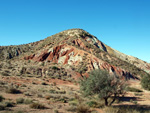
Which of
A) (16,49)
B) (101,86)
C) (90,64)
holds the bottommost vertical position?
(101,86)

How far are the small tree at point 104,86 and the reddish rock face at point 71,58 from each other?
31626 mm

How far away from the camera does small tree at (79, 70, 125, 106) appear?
13.6m

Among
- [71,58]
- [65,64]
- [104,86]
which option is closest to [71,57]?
[71,58]

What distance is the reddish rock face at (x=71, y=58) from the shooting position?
46.9m

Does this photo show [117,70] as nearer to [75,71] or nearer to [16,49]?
[75,71]

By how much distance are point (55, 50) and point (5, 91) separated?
38.2m

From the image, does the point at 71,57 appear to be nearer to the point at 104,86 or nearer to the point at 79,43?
the point at 79,43

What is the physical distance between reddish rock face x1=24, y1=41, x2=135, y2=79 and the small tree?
31626 mm

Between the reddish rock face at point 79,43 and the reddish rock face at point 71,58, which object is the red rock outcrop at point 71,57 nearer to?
the reddish rock face at point 71,58

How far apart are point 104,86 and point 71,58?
38.4 meters

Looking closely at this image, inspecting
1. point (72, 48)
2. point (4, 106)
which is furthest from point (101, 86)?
point (72, 48)

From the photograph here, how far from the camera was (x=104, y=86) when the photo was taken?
46.0ft

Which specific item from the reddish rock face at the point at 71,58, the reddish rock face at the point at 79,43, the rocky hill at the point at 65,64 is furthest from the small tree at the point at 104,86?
the reddish rock face at the point at 79,43

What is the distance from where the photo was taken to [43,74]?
134 ft
